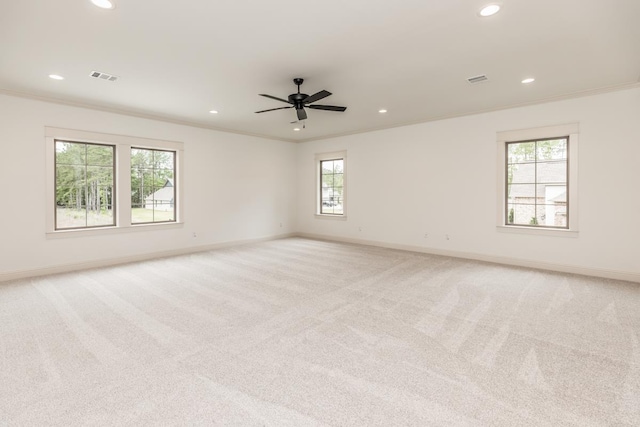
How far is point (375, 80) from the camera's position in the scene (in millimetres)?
4262

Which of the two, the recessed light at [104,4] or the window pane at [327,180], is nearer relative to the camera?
the recessed light at [104,4]

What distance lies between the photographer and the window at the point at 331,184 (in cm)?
820

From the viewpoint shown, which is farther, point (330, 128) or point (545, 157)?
point (330, 128)

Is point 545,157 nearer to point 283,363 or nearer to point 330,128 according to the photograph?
point 330,128

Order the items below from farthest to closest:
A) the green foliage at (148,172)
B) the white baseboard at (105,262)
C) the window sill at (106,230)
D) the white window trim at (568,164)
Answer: the green foliage at (148,172) → the window sill at (106,230) → the white window trim at (568,164) → the white baseboard at (105,262)

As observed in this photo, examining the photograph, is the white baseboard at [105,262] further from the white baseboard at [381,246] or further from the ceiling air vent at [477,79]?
the ceiling air vent at [477,79]

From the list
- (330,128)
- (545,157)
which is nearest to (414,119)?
(330,128)

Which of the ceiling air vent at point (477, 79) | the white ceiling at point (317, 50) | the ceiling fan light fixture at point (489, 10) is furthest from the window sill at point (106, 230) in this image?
the ceiling fan light fixture at point (489, 10)

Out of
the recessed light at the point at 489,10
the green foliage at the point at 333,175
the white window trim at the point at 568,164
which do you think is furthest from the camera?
the green foliage at the point at 333,175

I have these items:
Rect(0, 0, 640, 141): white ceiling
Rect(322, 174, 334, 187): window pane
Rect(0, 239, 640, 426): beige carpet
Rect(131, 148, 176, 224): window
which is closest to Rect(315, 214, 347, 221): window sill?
Rect(322, 174, 334, 187): window pane

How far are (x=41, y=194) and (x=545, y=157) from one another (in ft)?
27.3

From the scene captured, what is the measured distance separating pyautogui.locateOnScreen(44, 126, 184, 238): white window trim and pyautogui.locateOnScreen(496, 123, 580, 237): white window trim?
6.27 metres

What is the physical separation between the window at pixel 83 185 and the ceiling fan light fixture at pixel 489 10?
6098mm

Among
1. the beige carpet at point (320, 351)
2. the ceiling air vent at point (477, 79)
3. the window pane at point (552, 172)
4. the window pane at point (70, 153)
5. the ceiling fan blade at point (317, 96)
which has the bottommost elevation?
the beige carpet at point (320, 351)
